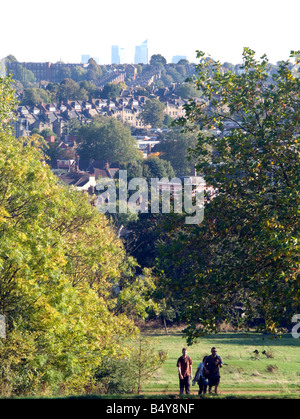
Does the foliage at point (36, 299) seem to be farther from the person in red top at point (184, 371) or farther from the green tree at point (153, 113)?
the green tree at point (153, 113)

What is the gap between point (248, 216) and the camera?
13.7 meters

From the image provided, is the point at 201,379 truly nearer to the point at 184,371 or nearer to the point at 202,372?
the point at 202,372

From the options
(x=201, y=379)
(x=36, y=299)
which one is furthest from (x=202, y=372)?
(x=36, y=299)

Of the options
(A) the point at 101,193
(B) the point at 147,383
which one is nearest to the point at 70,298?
(B) the point at 147,383

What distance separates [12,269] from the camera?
52.3ft

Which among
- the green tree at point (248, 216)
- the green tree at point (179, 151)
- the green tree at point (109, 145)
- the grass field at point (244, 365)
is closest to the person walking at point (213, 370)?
the grass field at point (244, 365)

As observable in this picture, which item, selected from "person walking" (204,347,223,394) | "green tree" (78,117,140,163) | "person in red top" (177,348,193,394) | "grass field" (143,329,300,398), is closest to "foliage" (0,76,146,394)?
"person in red top" (177,348,193,394)

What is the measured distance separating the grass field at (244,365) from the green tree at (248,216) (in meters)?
1.34

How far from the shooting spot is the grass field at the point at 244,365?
20.0 metres

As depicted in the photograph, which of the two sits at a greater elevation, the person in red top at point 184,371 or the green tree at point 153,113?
the green tree at point 153,113

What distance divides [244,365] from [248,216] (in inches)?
501

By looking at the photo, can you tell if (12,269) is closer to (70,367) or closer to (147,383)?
→ (70,367)

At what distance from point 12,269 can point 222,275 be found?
575 centimetres

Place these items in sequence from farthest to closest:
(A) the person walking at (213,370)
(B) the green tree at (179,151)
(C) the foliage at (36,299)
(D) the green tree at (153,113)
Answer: (D) the green tree at (153,113) < (B) the green tree at (179,151) < (A) the person walking at (213,370) < (C) the foliage at (36,299)
